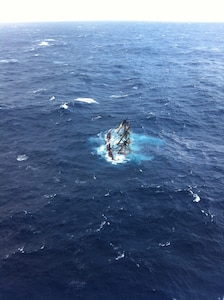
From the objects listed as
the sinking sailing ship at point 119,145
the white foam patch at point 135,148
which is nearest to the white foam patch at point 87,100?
the white foam patch at point 135,148

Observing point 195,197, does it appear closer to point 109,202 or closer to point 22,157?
point 109,202

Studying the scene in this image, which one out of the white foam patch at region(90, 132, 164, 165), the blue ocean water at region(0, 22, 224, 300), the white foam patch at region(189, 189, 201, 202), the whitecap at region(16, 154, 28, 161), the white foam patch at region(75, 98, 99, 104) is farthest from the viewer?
the white foam patch at region(75, 98, 99, 104)

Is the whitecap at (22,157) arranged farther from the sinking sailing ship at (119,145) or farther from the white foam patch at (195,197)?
the white foam patch at (195,197)

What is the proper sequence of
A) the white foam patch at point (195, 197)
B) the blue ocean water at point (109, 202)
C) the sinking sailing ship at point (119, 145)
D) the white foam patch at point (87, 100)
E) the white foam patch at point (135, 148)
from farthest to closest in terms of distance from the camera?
the white foam patch at point (87, 100), the sinking sailing ship at point (119, 145), the white foam patch at point (135, 148), the white foam patch at point (195, 197), the blue ocean water at point (109, 202)

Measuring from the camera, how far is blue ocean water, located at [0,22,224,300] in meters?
70.0

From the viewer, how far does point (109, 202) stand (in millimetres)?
92438

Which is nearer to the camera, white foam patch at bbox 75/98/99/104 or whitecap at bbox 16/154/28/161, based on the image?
whitecap at bbox 16/154/28/161

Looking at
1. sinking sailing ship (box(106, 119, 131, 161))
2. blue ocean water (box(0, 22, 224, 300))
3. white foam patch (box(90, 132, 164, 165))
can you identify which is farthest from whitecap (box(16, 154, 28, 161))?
sinking sailing ship (box(106, 119, 131, 161))

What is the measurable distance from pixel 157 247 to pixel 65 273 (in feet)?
76.9

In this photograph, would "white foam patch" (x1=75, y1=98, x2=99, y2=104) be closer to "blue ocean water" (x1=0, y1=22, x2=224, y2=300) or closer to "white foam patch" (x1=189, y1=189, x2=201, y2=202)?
"blue ocean water" (x1=0, y1=22, x2=224, y2=300)

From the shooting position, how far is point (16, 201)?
303 feet

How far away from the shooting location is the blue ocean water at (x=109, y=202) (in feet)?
230

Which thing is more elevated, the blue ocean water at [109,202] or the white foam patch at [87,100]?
the white foam patch at [87,100]

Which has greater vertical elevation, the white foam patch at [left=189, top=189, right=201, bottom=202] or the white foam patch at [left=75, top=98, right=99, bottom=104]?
the white foam patch at [left=75, top=98, right=99, bottom=104]
